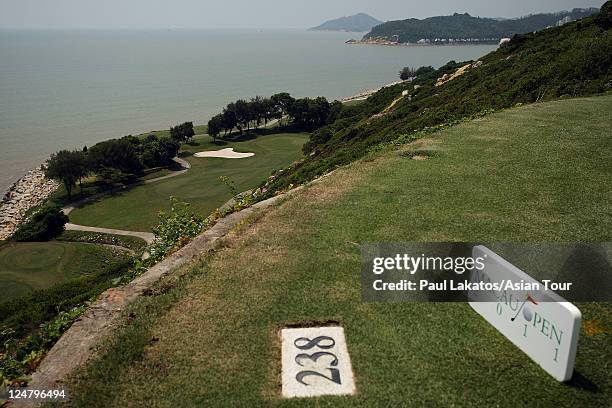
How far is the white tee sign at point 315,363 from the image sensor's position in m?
6.39

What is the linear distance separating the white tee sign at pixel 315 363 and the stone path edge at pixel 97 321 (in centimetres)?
298

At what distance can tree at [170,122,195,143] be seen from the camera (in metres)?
71.9

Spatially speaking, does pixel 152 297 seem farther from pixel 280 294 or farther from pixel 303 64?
pixel 303 64

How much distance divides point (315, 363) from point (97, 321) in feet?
12.5

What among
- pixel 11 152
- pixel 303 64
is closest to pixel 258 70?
pixel 303 64

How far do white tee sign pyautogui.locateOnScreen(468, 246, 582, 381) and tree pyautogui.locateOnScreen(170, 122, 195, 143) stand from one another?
225 ft

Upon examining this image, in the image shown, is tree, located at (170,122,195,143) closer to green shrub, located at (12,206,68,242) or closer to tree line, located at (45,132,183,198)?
tree line, located at (45,132,183,198)

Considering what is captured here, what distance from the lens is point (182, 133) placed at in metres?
72.5

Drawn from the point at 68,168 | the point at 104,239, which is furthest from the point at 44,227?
the point at 68,168

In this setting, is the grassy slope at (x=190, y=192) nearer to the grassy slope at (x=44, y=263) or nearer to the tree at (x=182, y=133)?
the tree at (x=182, y=133)

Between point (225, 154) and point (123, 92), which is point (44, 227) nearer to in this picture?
point (225, 154)

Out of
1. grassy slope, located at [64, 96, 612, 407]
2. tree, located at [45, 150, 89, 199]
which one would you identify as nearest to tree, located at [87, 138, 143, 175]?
tree, located at [45, 150, 89, 199]

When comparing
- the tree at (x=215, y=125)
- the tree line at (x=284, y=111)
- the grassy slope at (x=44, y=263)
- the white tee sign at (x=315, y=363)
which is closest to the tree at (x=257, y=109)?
the tree line at (x=284, y=111)

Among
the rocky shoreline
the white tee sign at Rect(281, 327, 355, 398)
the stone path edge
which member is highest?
the stone path edge
